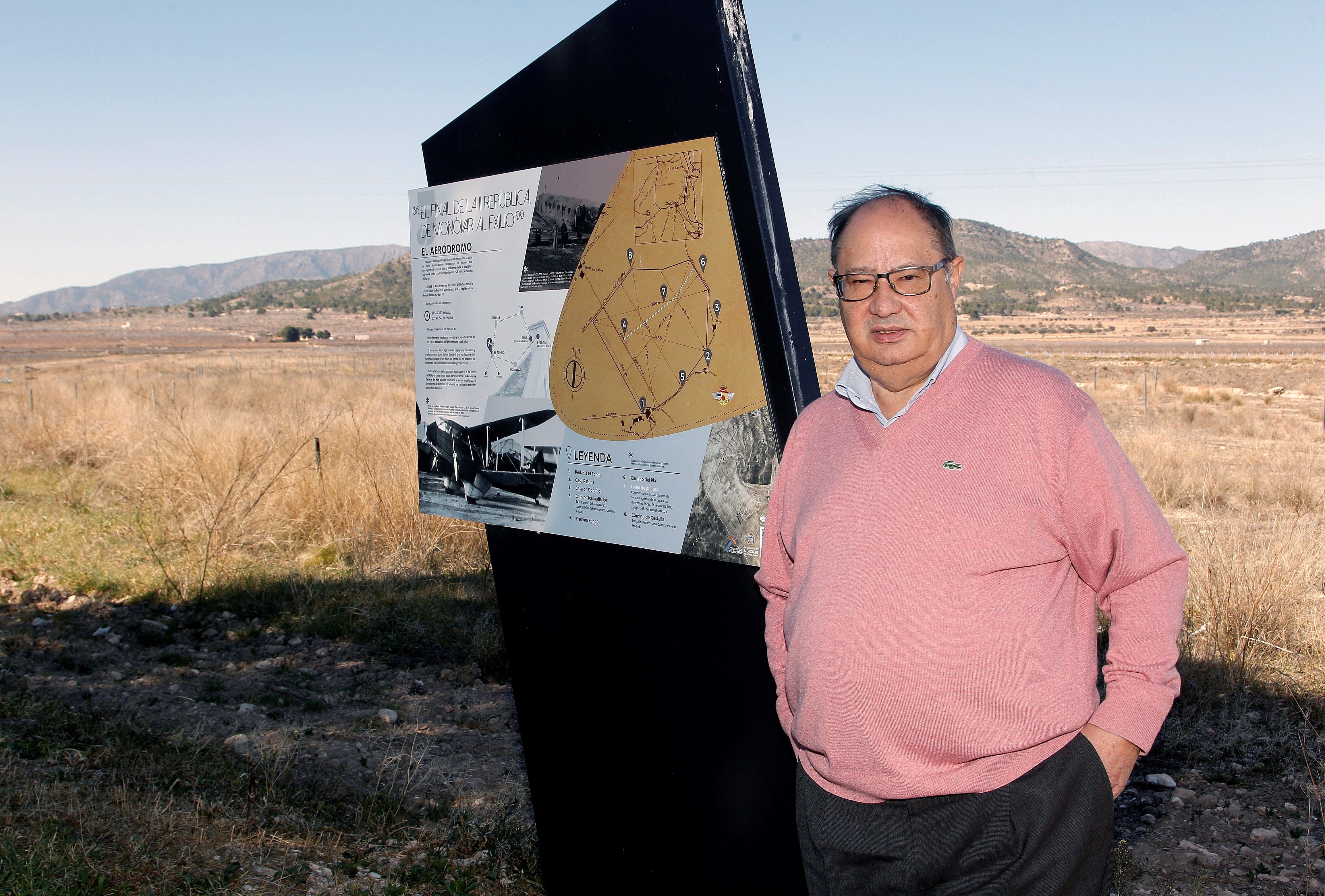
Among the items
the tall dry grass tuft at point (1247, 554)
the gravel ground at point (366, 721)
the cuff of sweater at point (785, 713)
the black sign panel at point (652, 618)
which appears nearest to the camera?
the cuff of sweater at point (785, 713)

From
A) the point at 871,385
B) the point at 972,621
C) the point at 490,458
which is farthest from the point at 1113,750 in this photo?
the point at 490,458

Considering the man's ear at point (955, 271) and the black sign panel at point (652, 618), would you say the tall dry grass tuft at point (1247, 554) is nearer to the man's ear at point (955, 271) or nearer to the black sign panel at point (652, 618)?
the black sign panel at point (652, 618)

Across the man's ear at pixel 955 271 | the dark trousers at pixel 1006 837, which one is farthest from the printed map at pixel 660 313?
the dark trousers at pixel 1006 837

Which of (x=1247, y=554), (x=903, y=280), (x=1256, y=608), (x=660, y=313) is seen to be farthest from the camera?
(x=1247, y=554)

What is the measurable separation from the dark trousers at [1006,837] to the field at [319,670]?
6.70ft

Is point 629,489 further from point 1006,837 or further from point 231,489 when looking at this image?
point 231,489

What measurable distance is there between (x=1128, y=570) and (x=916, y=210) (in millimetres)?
740

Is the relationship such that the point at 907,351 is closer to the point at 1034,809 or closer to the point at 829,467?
the point at 829,467

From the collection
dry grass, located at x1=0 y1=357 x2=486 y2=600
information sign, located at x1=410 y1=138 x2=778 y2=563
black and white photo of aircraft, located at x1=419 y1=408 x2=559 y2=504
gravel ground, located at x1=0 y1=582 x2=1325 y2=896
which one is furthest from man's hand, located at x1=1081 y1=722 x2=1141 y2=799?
dry grass, located at x1=0 y1=357 x2=486 y2=600

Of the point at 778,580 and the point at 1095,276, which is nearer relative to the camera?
the point at 778,580

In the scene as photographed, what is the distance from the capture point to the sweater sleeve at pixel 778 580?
2.00 m

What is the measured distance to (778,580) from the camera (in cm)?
207

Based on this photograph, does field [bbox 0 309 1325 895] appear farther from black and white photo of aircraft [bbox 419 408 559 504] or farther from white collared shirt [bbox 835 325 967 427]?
white collared shirt [bbox 835 325 967 427]

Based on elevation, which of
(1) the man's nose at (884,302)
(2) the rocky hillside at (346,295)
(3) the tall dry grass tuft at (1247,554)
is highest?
(2) the rocky hillside at (346,295)
